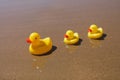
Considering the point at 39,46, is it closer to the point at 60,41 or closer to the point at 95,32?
the point at 60,41

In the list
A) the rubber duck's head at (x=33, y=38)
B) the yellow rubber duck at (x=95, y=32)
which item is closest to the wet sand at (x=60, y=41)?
the yellow rubber duck at (x=95, y=32)

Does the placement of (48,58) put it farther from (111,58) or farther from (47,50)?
(111,58)

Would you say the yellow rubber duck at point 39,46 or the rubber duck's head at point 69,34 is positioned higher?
the rubber duck's head at point 69,34

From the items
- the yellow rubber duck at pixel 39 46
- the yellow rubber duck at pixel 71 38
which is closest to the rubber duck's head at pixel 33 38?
the yellow rubber duck at pixel 39 46

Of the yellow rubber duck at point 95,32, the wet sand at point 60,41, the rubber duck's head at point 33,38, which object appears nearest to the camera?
the wet sand at point 60,41

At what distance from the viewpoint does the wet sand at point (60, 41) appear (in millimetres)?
1517

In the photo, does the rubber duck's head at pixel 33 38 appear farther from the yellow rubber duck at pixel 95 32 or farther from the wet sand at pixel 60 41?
the yellow rubber duck at pixel 95 32

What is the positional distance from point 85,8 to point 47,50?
0.90m

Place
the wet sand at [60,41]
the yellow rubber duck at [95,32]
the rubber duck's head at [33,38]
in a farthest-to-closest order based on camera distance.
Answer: the yellow rubber duck at [95,32] < the rubber duck's head at [33,38] < the wet sand at [60,41]

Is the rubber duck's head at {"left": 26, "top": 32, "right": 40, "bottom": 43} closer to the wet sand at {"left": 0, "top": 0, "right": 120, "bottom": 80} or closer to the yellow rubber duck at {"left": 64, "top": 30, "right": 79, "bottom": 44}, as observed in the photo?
the wet sand at {"left": 0, "top": 0, "right": 120, "bottom": 80}

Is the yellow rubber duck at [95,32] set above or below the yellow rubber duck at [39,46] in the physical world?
above

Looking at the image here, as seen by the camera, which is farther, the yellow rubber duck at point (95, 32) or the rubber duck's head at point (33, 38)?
the yellow rubber duck at point (95, 32)

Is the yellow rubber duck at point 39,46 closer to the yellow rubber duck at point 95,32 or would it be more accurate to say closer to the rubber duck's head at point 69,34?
the rubber duck's head at point 69,34

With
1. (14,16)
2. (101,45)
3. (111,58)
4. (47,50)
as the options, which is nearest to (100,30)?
(101,45)
